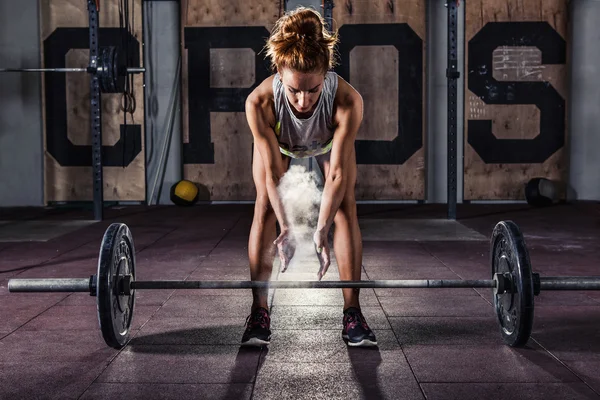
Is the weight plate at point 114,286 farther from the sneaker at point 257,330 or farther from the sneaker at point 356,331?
the sneaker at point 356,331

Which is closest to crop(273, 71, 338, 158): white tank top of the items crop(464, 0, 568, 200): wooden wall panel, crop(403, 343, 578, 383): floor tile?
crop(403, 343, 578, 383): floor tile

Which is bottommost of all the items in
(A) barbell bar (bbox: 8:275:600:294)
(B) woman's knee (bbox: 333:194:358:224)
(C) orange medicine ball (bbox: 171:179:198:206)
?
(C) orange medicine ball (bbox: 171:179:198:206)

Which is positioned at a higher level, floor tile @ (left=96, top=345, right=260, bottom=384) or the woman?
the woman

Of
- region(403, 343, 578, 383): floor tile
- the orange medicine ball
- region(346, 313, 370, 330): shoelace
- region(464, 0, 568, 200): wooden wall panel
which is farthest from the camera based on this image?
region(464, 0, 568, 200): wooden wall panel

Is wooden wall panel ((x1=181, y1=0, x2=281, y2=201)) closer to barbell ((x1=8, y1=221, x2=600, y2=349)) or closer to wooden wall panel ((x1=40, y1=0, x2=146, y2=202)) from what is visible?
wooden wall panel ((x1=40, y1=0, x2=146, y2=202))

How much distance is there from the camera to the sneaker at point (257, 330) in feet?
6.81

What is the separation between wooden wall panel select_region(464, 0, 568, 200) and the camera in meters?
6.90

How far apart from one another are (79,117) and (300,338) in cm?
546

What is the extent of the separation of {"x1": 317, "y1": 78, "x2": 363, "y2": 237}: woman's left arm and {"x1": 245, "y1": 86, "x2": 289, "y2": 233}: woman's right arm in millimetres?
129

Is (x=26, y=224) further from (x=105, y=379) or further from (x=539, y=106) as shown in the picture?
(x=539, y=106)

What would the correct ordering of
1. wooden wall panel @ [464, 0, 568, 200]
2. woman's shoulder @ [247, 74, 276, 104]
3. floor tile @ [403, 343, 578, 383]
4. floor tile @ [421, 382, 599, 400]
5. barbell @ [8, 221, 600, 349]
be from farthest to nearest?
wooden wall panel @ [464, 0, 568, 200]
woman's shoulder @ [247, 74, 276, 104]
barbell @ [8, 221, 600, 349]
floor tile @ [403, 343, 578, 383]
floor tile @ [421, 382, 599, 400]

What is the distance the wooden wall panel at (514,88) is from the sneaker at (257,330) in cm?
520

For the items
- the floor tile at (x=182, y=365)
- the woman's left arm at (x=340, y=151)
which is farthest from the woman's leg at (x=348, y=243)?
the floor tile at (x=182, y=365)

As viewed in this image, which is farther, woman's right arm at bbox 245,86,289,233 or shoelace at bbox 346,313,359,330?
shoelace at bbox 346,313,359,330
